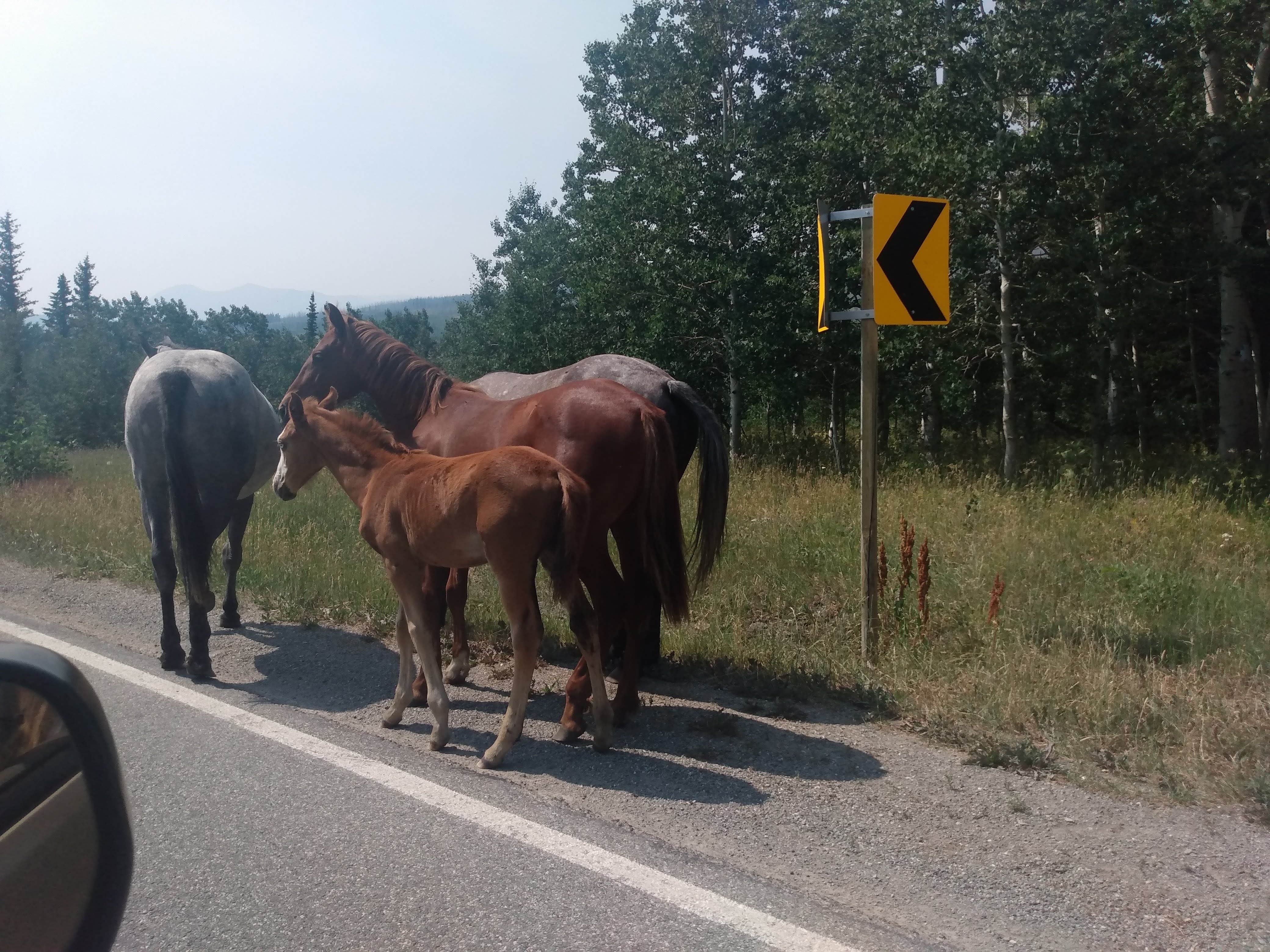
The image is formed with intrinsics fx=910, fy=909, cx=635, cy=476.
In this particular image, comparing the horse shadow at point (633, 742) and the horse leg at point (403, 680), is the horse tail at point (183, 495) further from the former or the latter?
the horse leg at point (403, 680)

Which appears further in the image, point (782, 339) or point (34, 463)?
point (782, 339)

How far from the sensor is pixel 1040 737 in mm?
4406

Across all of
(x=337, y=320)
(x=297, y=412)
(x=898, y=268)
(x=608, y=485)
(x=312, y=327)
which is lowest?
(x=608, y=485)

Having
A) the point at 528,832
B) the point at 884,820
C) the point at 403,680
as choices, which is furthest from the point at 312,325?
the point at 884,820

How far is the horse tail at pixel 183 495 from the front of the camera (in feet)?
20.1

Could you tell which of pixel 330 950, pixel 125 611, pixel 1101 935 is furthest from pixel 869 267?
pixel 125 611

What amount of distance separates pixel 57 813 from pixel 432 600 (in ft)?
11.0

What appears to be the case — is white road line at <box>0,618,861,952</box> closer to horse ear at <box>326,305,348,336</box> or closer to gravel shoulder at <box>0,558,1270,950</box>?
gravel shoulder at <box>0,558,1270,950</box>

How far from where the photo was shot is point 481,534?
4391 millimetres

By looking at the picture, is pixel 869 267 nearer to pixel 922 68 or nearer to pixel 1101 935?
pixel 1101 935

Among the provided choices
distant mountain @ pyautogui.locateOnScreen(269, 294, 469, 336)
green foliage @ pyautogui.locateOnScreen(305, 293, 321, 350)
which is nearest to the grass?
green foliage @ pyautogui.locateOnScreen(305, 293, 321, 350)

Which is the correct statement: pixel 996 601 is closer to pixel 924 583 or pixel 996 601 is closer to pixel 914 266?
pixel 924 583

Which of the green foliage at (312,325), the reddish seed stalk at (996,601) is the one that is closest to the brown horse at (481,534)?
the reddish seed stalk at (996,601)

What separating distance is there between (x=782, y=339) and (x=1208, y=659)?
1195 centimetres
